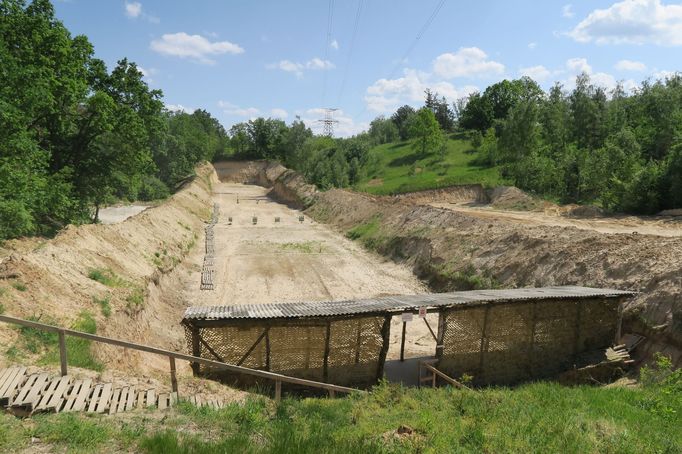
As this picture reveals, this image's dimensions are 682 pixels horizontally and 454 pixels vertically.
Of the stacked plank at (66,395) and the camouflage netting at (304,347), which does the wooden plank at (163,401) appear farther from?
the camouflage netting at (304,347)

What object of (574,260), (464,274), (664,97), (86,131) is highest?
(664,97)

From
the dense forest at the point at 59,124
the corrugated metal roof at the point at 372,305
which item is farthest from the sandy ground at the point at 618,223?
the dense forest at the point at 59,124

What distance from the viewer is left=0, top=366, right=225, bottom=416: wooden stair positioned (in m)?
7.70

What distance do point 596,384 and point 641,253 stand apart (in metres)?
6.10

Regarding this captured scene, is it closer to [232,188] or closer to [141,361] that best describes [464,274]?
[141,361]

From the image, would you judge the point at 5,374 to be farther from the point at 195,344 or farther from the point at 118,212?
the point at 118,212

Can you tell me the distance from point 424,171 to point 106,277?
2270 inches

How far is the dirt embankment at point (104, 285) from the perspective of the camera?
1248cm

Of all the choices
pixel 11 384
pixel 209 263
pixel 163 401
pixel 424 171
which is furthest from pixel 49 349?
pixel 424 171

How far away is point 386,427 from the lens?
823cm

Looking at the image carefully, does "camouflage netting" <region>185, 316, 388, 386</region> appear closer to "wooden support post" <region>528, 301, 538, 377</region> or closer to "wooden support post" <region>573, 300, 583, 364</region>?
"wooden support post" <region>528, 301, 538, 377</region>

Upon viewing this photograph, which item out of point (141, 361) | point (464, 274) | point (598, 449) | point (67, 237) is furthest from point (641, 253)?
point (67, 237)

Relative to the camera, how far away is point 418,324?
773 inches

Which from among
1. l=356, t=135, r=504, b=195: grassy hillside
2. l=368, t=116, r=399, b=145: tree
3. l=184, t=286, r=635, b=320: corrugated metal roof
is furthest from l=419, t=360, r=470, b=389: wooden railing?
l=368, t=116, r=399, b=145: tree
